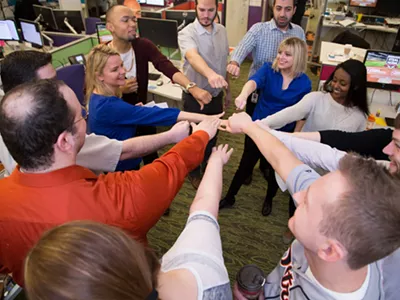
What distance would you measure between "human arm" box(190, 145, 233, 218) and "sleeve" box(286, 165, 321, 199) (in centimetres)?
28

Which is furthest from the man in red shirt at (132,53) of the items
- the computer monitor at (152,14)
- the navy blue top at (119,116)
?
the computer monitor at (152,14)

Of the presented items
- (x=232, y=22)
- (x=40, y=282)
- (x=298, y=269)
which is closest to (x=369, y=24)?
(x=232, y=22)

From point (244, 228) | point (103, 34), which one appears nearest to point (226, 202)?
point (244, 228)

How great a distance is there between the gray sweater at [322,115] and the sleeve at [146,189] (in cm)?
100

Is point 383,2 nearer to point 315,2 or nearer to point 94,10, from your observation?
point 315,2

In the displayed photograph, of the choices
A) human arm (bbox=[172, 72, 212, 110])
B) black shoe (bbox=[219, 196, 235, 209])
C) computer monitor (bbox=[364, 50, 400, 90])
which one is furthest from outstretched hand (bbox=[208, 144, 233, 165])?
computer monitor (bbox=[364, 50, 400, 90])

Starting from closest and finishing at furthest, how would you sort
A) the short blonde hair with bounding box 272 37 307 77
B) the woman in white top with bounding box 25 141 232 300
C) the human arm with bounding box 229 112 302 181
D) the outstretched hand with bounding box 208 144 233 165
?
the woman in white top with bounding box 25 141 232 300 < the human arm with bounding box 229 112 302 181 < the outstretched hand with bounding box 208 144 233 165 < the short blonde hair with bounding box 272 37 307 77

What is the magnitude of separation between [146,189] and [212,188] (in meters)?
0.25

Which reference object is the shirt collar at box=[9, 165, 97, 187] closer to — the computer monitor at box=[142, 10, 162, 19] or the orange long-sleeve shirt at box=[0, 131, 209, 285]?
the orange long-sleeve shirt at box=[0, 131, 209, 285]

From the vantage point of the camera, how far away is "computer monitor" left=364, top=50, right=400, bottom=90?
276 cm

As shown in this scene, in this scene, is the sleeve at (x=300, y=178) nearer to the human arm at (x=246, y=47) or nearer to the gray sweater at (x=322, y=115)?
the gray sweater at (x=322, y=115)

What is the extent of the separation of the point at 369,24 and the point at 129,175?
21.1ft

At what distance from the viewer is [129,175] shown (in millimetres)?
1081

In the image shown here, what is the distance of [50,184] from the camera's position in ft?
3.09
